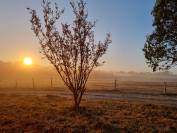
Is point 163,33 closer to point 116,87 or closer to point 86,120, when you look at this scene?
point 86,120

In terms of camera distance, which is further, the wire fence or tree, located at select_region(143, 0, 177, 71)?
the wire fence

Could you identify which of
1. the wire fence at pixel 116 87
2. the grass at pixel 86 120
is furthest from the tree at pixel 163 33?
the wire fence at pixel 116 87

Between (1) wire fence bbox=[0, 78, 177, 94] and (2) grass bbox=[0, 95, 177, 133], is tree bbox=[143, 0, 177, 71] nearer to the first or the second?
(2) grass bbox=[0, 95, 177, 133]

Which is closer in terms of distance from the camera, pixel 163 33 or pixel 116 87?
pixel 163 33

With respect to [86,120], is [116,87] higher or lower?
higher

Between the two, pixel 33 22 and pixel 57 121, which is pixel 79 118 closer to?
pixel 57 121

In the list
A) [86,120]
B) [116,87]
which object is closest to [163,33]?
[86,120]

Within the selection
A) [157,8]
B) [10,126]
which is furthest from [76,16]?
[10,126]

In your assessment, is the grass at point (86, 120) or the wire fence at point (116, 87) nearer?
the grass at point (86, 120)

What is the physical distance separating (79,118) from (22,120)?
2.80m

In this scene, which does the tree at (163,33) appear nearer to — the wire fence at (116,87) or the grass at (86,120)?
the grass at (86,120)

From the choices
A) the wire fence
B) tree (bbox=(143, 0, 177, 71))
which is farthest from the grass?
the wire fence

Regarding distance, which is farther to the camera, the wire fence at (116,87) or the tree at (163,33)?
the wire fence at (116,87)

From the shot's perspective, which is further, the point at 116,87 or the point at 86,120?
the point at 116,87
